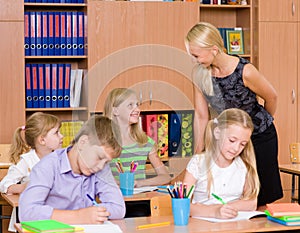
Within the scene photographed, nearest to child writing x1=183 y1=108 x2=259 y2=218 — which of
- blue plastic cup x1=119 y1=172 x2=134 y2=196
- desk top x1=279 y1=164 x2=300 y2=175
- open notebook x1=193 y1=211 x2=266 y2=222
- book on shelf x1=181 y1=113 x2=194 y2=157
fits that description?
open notebook x1=193 y1=211 x2=266 y2=222

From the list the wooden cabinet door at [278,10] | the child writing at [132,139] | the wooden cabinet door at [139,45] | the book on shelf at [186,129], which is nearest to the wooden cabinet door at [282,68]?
the wooden cabinet door at [278,10]

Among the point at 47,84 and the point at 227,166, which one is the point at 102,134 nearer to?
the point at 227,166

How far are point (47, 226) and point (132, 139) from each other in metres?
1.56

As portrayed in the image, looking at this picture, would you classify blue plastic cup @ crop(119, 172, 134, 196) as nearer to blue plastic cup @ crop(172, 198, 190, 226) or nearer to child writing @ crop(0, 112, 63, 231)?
child writing @ crop(0, 112, 63, 231)

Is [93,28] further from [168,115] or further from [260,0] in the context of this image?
[260,0]

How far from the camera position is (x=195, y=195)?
294 centimetres

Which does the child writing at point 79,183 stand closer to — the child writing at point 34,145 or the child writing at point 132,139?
the child writing at point 132,139

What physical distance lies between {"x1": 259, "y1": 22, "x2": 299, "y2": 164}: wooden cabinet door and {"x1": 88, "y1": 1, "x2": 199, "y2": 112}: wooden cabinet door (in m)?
0.65

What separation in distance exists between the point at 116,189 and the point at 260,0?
3074mm

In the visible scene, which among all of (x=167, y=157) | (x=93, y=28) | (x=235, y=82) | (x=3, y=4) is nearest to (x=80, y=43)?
(x=93, y=28)

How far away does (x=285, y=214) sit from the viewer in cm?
240

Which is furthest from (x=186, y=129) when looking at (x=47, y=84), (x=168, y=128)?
(x=47, y=84)

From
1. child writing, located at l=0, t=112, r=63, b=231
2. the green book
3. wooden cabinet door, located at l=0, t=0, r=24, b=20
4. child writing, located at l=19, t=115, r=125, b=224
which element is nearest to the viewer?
the green book

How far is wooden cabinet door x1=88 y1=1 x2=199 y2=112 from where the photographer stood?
193 inches
